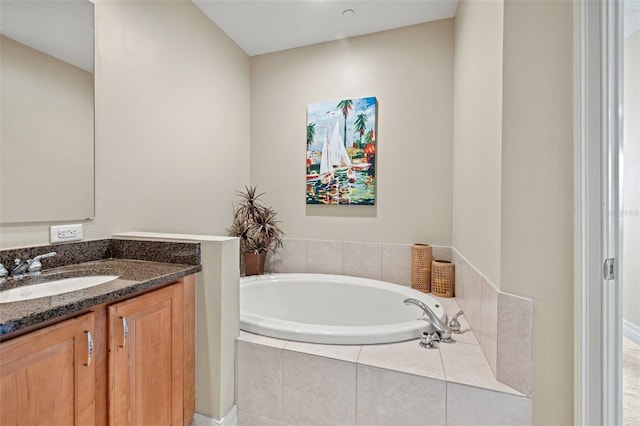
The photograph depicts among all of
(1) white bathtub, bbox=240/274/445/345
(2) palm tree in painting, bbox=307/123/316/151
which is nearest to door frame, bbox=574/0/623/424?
(1) white bathtub, bbox=240/274/445/345

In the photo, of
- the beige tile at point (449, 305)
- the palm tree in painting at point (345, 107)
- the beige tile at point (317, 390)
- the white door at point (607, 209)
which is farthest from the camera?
the palm tree in painting at point (345, 107)

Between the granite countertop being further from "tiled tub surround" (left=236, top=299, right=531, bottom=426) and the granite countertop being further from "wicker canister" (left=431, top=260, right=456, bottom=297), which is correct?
"wicker canister" (left=431, top=260, right=456, bottom=297)

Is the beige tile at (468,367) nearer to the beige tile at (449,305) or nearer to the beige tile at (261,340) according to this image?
the beige tile at (449,305)

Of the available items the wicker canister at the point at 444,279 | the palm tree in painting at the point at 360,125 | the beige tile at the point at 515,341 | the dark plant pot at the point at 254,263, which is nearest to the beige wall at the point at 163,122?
the dark plant pot at the point at 254,263

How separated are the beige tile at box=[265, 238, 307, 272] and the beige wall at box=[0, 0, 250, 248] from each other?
0.58 m

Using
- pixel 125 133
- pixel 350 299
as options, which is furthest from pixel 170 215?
pixel 350 299

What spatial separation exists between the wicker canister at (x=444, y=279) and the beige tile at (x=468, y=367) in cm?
74

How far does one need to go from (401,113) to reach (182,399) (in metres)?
2.42

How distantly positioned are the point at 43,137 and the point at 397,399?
1933mm

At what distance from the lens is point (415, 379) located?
115 cm

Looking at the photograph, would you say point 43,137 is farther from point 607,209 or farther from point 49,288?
point 607,209

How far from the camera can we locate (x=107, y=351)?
97 cm

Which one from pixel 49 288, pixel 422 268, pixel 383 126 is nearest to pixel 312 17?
pixel 383 126

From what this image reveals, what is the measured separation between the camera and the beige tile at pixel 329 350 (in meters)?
1.28
